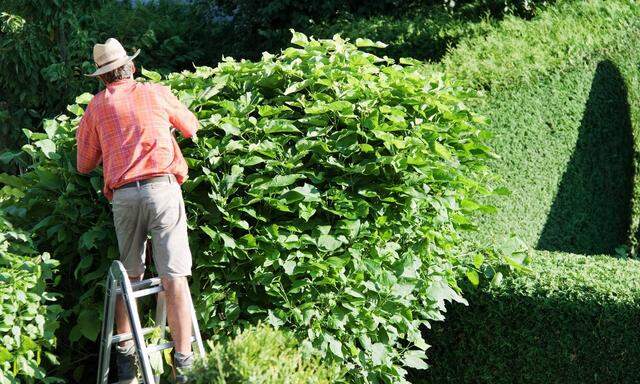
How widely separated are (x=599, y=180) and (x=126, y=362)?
17.5 ft

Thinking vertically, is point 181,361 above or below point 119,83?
below

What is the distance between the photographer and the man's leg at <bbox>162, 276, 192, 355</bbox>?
4.59 metres

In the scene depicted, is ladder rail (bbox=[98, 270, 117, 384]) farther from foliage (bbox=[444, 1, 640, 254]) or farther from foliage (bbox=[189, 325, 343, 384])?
foliage (bbox=[444, 1, 640, 254])

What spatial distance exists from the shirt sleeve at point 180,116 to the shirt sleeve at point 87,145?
367mm

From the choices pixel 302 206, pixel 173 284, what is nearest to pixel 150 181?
pixel 173 284

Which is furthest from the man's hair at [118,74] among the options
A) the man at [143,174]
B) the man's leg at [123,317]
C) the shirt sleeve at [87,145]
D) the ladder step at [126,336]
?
the ladder step at [126,336]

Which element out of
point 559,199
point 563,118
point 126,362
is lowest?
point 559,199

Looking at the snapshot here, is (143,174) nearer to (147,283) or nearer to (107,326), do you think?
(147,283)

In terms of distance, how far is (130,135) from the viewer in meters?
4.58

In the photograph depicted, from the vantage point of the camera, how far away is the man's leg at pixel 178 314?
15.1 feet

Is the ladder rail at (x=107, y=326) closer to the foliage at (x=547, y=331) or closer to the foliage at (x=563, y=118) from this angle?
the foliage at (x=547, y=331)

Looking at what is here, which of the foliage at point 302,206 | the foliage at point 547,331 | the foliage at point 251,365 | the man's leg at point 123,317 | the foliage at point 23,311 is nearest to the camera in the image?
the foliage at point 251,365

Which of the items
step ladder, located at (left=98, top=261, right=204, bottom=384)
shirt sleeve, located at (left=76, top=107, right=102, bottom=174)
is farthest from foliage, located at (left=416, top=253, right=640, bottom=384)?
shirt sleeve, located at (left=76, top=107, right=102, bottom=174)

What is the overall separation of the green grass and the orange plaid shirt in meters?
2.26
